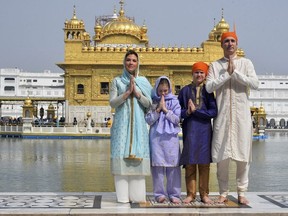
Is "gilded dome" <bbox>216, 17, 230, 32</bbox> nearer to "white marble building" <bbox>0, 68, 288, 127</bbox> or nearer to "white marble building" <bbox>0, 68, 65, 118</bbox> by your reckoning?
"white marble building" <bbox>0, 68, 288, 127</bbox>

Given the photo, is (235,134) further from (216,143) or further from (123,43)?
(123,43)

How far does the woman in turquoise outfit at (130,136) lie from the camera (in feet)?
22.3

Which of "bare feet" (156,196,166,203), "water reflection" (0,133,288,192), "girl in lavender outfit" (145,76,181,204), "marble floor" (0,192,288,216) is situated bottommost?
"water reflection" (0,133,288,192)

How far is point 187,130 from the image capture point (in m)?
6.94

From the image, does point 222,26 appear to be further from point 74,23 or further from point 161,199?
point 161,199

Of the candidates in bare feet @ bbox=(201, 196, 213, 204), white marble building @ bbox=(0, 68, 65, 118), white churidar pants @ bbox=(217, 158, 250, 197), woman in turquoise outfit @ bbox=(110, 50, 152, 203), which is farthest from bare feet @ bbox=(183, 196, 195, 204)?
white marble building @ bbox=(0, 68, 65, 118)

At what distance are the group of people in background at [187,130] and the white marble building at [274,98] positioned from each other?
78.5m

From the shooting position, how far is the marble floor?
605 cm

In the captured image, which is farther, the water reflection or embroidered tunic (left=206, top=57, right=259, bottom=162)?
the water reflection

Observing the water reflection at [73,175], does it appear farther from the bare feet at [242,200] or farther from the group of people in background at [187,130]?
the bare feet at [242,200]

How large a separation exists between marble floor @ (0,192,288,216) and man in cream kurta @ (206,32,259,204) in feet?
1.44

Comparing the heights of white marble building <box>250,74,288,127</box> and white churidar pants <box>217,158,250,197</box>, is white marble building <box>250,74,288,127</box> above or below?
above

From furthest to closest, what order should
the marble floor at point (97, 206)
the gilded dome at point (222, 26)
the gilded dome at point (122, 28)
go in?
the gilded dome at point (122, 28), the gilded dome at point (222, 26), the marble floor at point (97, 206)

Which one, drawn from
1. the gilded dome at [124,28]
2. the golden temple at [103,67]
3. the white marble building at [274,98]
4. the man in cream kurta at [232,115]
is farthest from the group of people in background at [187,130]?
the white marble building at [274,98]
